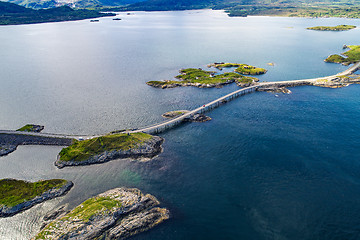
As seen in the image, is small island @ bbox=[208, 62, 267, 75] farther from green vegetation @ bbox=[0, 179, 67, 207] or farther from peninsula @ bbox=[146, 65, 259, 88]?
green vegetation @ bbox=[0, 179, 67, 207]

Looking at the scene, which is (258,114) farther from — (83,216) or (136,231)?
(83,216)

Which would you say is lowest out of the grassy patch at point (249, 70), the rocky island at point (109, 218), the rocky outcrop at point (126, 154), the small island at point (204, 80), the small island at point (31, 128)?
the rocky island at point (109, 218)

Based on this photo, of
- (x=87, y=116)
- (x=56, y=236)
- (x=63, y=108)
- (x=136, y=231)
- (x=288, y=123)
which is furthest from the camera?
(x=63, y=108)

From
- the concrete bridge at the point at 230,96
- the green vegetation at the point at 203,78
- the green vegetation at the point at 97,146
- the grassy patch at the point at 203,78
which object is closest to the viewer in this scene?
the green vegetation at the point at 97,146

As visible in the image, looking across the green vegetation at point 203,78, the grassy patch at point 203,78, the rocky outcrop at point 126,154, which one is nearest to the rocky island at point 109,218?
the rocky outcrop at point 126,154

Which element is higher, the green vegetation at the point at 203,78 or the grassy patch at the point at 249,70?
the grassy patch at the point at 249,70

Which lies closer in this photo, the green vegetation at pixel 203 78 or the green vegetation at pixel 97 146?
the green vegetation at pixel 97 146

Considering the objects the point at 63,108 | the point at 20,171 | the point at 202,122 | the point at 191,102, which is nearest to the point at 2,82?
→ the point at 63,108

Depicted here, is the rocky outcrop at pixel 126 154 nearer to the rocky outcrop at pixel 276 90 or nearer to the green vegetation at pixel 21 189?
the green vegetation at pixel 21 189

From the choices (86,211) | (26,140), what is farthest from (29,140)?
(86,211)
